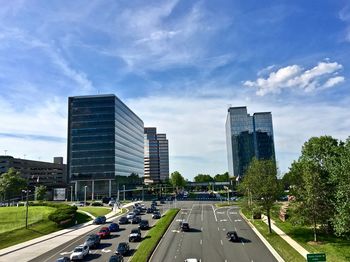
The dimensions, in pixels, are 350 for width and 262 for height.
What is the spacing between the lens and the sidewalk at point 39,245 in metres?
46.3

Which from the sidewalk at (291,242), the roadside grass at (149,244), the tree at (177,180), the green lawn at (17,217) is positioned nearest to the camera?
the roadside grass at (149,244)

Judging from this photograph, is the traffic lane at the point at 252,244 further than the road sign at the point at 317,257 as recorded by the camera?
Yes

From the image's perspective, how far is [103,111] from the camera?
15662 cm

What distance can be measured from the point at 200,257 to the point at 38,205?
72.8 meters

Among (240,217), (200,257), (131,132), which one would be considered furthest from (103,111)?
(200,257)

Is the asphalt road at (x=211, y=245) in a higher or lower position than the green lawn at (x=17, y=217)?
lower

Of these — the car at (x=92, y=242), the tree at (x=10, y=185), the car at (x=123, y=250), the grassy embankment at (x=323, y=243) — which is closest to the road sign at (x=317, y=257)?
the grassy embankment at (x=323, y=243)

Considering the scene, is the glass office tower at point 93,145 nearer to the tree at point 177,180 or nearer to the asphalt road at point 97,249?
the tree at point 177,180

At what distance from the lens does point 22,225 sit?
67.3 meters

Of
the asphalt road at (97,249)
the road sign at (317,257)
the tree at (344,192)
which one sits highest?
the tree at (344,192)

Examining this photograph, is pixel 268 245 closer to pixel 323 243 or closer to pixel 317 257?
pixel 323 243

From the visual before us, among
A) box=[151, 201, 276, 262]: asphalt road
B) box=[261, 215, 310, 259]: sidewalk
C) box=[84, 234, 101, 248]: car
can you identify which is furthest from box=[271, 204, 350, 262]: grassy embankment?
box=[84, 234, 101, 248]: car

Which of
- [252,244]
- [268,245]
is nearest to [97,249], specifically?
[252,244]

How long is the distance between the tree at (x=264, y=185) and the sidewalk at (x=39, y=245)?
3095cm
